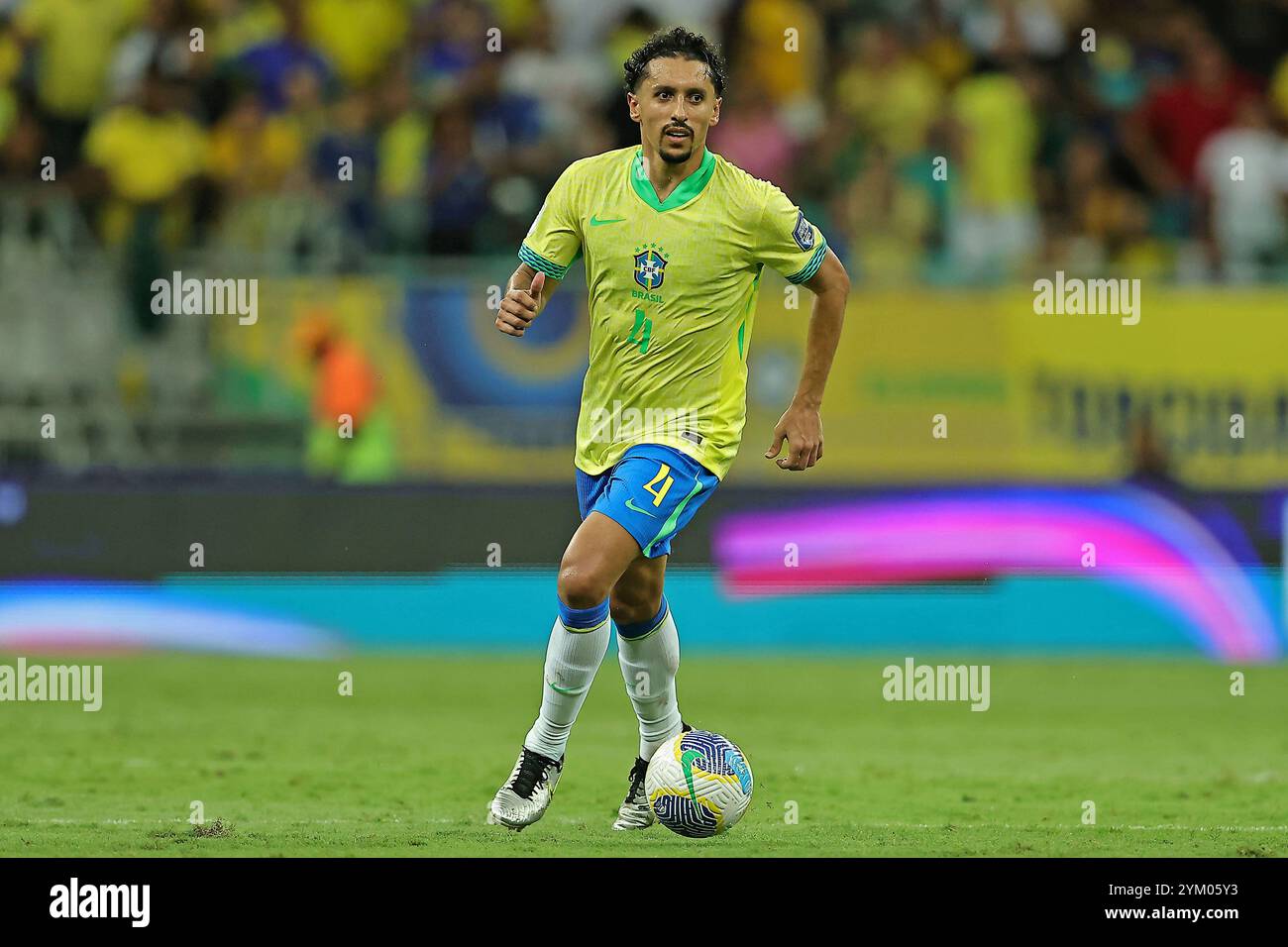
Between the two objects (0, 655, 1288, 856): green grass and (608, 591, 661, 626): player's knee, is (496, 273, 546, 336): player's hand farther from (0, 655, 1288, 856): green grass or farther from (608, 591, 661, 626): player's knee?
(0, 655, 1288, 856): green grass

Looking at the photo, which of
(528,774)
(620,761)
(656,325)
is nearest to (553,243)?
(656,325)

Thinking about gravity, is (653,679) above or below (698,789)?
above

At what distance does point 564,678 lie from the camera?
26.1ft

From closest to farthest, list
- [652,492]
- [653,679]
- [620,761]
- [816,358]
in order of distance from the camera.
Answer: [652,492]
[816,358]
[653,679]
[620,761]

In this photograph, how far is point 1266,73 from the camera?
1794cm

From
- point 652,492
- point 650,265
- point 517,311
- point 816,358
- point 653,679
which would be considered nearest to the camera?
point 517,311

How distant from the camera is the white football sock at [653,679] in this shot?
8102 mm

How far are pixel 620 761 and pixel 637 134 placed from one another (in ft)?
22.4

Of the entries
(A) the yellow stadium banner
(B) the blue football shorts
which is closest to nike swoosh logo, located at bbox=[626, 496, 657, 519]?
(B) the blue football shorts

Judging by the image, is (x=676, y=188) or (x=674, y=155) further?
(x=676, y=188)

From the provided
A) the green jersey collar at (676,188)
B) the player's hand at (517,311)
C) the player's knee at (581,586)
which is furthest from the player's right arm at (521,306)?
the player's knee at (581,586)

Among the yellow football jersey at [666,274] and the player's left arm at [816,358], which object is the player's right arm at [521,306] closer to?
the yellow football jersey at [666,274]

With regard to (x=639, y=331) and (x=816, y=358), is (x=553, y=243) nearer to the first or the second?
(x=639, y=331)

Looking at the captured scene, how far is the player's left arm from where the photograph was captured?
7793 millimetres
